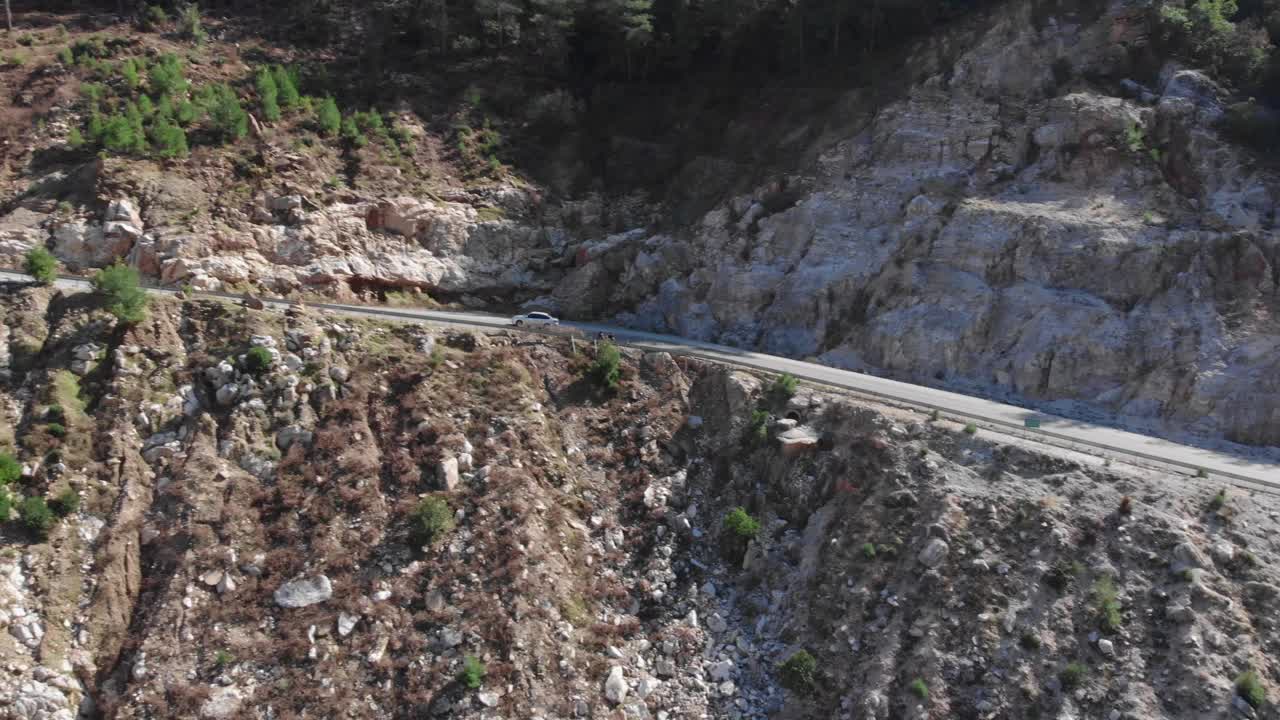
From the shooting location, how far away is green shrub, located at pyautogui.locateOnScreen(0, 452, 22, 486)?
2409cm

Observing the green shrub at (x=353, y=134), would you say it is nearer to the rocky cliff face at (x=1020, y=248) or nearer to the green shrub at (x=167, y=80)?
the green shrub at (x=167, y=80)

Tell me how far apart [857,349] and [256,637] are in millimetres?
23985

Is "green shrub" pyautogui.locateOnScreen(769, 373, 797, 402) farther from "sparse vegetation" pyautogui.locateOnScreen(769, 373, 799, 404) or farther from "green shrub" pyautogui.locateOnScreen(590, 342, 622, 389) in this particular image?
"green shrub" pyautogui.locateOnScreen(590, 342, 622, 389)

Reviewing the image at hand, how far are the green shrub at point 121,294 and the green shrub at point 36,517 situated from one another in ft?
23.2

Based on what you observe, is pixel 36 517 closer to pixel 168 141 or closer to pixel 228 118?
pixel 168 141

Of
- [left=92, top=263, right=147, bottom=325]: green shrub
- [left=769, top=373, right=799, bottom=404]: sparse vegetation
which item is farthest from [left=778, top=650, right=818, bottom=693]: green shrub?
[left=92, top=263, right=147, bottom=325]: green shrub

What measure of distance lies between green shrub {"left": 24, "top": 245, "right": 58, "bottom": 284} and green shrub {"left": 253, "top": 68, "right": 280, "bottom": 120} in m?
15.6

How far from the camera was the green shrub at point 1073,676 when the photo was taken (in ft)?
71.5

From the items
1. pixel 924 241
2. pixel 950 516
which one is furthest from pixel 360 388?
pixel 924 241

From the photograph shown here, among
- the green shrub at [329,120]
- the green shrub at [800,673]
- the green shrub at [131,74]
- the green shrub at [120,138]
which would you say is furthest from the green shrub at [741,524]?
the green shrub at [131,74]

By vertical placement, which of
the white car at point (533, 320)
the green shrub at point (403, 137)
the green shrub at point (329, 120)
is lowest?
the white car at point (533, 320)

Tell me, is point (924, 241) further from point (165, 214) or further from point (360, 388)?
point (165, 214)

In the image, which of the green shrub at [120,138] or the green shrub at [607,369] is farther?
the green shrub at [120,138]

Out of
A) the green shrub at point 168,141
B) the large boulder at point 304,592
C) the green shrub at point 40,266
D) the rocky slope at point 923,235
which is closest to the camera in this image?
the large boulder at point 304,592
